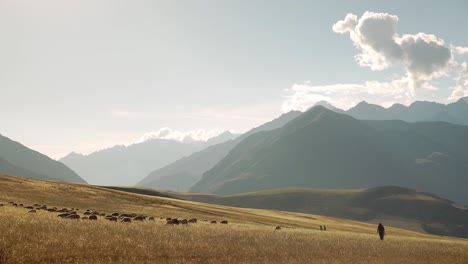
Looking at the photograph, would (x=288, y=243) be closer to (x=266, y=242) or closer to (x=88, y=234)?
(x=266, y=242)

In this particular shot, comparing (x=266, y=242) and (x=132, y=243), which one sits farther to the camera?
(x=266, y=242)

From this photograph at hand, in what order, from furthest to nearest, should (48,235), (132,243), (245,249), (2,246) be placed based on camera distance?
(245,249)
(132,243)
(48,235)
(2,246)

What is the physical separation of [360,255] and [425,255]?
9.01m

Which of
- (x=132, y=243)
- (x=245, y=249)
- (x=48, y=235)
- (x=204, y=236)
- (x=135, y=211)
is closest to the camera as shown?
(x=48, y=235)

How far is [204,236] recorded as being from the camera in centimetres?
4006

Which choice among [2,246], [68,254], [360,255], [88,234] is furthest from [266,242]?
[2,246]

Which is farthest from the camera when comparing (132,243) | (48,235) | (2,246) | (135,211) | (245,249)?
(135,211)

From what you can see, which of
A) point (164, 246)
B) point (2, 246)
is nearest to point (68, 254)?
point (2, 246)

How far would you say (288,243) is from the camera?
41.7m

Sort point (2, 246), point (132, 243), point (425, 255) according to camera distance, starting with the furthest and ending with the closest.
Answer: point (425, 255) → point (132, 243) → point (2, 246)

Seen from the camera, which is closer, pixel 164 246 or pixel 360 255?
pixel 164 246

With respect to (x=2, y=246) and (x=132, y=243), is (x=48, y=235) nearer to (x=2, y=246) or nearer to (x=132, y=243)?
(x=2, y=246)

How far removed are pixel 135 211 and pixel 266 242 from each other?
91.4 feet

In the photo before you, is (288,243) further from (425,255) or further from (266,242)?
(425,255)
